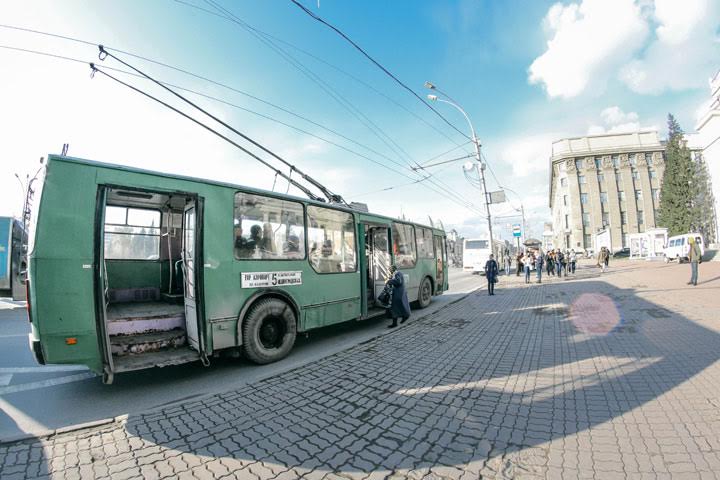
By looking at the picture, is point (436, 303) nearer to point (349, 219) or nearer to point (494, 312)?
point (494, 312)

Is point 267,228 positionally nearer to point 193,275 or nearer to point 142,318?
point 193,275

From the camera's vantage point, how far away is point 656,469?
2.37m

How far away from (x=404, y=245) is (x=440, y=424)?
657 centimetres

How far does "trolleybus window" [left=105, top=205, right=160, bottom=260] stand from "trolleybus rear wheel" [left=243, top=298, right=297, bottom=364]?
270 centimetres

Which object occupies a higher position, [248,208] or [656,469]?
[248,208]

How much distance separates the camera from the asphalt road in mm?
3439

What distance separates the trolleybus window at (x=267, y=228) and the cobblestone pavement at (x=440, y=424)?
1.94 meters

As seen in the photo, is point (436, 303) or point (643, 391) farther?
point (436, 303)

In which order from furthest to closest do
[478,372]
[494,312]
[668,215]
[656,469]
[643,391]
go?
[668,215]
[494,312]
[478,372]
[643,391]
[656,469]

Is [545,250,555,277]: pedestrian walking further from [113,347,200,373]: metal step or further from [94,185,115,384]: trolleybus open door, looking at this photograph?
[94,185,115,384]: trolleybus open door

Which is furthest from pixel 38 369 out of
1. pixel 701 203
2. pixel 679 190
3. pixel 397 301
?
pixel 701 203

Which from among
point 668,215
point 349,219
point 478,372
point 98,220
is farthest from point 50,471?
point 668,215

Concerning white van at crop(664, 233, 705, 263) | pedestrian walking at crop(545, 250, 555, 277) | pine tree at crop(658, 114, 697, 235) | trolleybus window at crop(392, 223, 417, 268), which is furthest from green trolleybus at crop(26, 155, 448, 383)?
pine tree at crop(658, 114, 697, 235)

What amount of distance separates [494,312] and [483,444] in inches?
285
